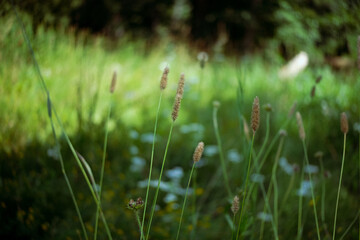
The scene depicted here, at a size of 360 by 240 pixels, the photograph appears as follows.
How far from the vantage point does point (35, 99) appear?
2.14 m

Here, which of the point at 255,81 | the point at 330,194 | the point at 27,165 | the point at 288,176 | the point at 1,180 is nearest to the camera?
the point at 1,180

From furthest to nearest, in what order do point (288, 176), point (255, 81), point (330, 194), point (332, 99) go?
point (255, 81), point (332, 99), point (288, 176), point (330, 194)

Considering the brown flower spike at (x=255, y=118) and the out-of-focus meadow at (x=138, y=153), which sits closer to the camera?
the brown flower spike at (x=255, y=118)

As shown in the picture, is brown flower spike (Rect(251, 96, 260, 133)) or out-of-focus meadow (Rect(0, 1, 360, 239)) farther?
out-of-focus meadow (Rect(0, 1, 360, 239))

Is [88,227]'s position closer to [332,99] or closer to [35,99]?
[35,99]

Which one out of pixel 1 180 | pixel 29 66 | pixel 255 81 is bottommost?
pixel 255 81

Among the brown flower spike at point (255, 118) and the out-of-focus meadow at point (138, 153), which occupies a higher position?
the brown flower spike at point (255, 118)

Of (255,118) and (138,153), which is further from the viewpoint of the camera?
(138,153)

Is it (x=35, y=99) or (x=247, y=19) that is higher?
(x=35, y=99)

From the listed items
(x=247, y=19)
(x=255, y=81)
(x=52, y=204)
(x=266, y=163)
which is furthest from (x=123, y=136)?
(x=247, y=19)

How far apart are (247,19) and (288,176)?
6.52 metres

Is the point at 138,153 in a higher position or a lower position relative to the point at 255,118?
lower

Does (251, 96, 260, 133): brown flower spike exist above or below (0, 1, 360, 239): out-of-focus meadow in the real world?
above

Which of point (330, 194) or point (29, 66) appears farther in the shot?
point (29, 66)
